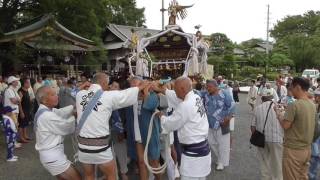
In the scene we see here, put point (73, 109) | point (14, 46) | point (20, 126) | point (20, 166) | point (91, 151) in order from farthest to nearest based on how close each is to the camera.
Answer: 1. point (14, 46)
2. point (20, 126)
3. point (20, 166)
4. point (73, 109)
5. point (91, 151)

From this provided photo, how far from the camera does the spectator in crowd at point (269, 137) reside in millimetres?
5715

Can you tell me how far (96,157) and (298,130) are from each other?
245cm

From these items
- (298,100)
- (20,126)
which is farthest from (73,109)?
(20,126)

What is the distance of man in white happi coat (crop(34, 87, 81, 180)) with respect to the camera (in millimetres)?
4555

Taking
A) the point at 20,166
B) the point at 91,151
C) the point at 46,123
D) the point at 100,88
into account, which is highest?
the point at 100,88

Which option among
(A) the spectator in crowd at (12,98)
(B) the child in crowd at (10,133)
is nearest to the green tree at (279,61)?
(A) the spectator in crowd at (12,98)

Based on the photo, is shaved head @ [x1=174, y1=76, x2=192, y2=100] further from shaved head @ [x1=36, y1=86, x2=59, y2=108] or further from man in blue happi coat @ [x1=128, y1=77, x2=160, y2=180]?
shaved head @ [x1=36, y1=86, x2=59, y2=108]

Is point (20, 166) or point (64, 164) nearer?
point (64, 164)

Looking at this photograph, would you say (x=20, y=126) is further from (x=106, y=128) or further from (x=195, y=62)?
(x=106, y=128)

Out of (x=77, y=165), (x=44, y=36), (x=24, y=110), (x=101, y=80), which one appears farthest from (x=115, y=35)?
(x=101, y=80)

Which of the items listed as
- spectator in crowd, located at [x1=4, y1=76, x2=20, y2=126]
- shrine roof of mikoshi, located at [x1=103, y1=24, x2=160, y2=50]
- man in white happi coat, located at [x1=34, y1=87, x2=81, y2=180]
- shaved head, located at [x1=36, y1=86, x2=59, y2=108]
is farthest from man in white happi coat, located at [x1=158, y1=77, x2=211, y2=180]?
shrine roof of mikoshi, located at [x1=103, y1=24, x2=160, y2=50]

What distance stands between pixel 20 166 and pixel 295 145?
Answer: 538 centimetres

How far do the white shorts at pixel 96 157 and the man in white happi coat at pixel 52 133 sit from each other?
0.92 ft

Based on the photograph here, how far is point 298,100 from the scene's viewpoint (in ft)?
15.1
